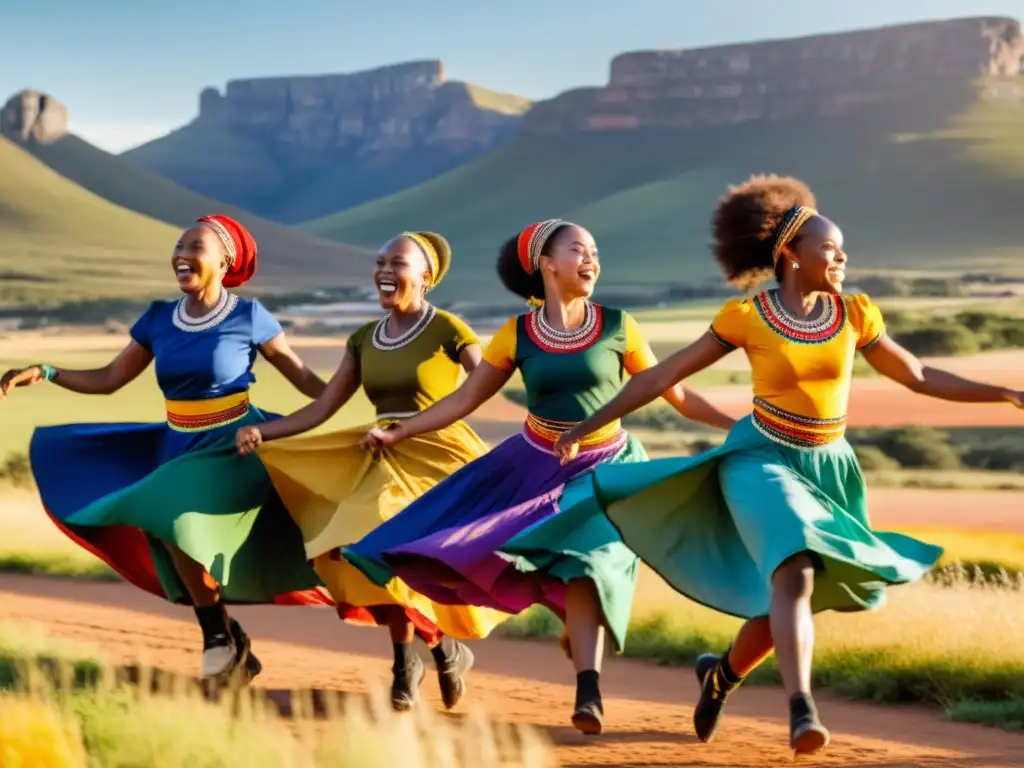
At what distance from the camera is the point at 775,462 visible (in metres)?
6.16

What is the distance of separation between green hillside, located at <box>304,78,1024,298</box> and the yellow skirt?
109 m

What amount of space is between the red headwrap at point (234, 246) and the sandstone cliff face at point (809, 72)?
150643 mm

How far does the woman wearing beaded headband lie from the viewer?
648 cm

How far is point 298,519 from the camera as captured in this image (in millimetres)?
7805

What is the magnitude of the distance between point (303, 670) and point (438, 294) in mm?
106683

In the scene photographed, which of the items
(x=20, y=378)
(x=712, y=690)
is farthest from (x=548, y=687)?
(x=20, y=378)

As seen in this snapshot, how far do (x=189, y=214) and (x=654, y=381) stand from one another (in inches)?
5793

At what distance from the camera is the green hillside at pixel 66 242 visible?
10156 centimetres

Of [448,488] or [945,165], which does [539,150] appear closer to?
[945,165]

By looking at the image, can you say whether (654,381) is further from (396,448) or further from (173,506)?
(173,506)

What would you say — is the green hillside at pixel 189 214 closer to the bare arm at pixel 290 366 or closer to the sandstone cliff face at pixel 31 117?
the sandstone cliff face at pixel 31 117

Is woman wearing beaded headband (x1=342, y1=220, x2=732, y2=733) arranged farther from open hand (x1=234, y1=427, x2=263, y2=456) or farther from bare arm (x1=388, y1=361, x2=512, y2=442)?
open hand (x1=234, y1=427, x2=263, y2=456)

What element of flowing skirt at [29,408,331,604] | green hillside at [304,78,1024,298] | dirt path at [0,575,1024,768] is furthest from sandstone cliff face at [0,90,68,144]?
flowing skirt at [29,408,331,604]

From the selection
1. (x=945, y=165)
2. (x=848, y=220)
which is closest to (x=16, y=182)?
(x=848, y=220)
